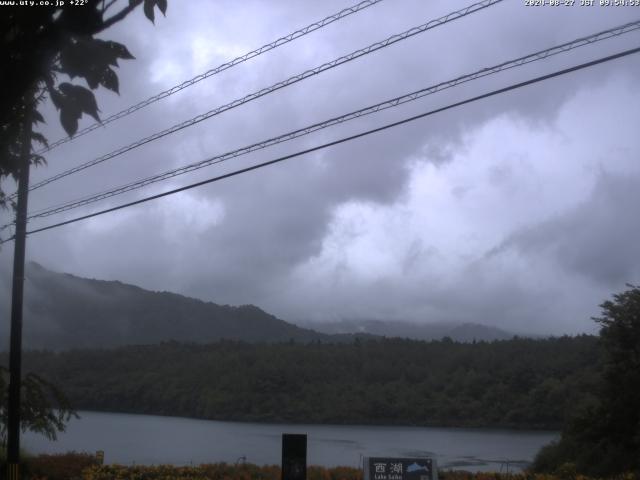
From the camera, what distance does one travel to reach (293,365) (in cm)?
4000

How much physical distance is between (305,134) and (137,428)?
2656 centimetres

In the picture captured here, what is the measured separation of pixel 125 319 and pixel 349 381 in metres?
41.7

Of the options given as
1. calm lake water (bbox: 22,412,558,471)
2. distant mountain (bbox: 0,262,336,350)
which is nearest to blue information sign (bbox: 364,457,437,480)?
calm lake water (bbox: 22,412,558,471)

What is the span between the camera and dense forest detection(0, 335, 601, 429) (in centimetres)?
3134

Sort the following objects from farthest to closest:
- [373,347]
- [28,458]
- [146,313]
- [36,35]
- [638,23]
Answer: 1. [146,313]
2. [373,347]
3. [28,458]
4. [638,23]
5. [36,35]

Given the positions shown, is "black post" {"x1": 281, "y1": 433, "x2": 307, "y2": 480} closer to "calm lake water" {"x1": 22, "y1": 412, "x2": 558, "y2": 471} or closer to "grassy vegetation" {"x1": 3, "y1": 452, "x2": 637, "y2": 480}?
"grassy vegetation" {"x1": 3, "y1": 452, "x2": 637, "y2": 480}

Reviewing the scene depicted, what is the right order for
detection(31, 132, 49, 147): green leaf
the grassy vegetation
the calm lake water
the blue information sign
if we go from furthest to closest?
the calm lake water < the grassy vegetation < the blue information sign < detection(31, 132, 49, 147): green leaf

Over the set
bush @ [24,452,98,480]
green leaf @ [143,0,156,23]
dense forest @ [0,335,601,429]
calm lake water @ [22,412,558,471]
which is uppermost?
green leaf @ [143,0,156,23]

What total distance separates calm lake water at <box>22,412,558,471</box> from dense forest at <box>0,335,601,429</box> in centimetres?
90

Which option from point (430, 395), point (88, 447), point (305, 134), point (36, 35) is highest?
point (305, 134)

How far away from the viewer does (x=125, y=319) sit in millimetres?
73500

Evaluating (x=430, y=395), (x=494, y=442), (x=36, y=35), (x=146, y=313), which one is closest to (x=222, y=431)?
(x=430, y=395)

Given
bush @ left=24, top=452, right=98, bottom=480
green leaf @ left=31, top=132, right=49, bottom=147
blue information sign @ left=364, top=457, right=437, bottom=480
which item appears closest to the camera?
green leaf @ left=31, top=132, right=49, bottom=147

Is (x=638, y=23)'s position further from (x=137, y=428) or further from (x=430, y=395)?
(x=137, y=428)
